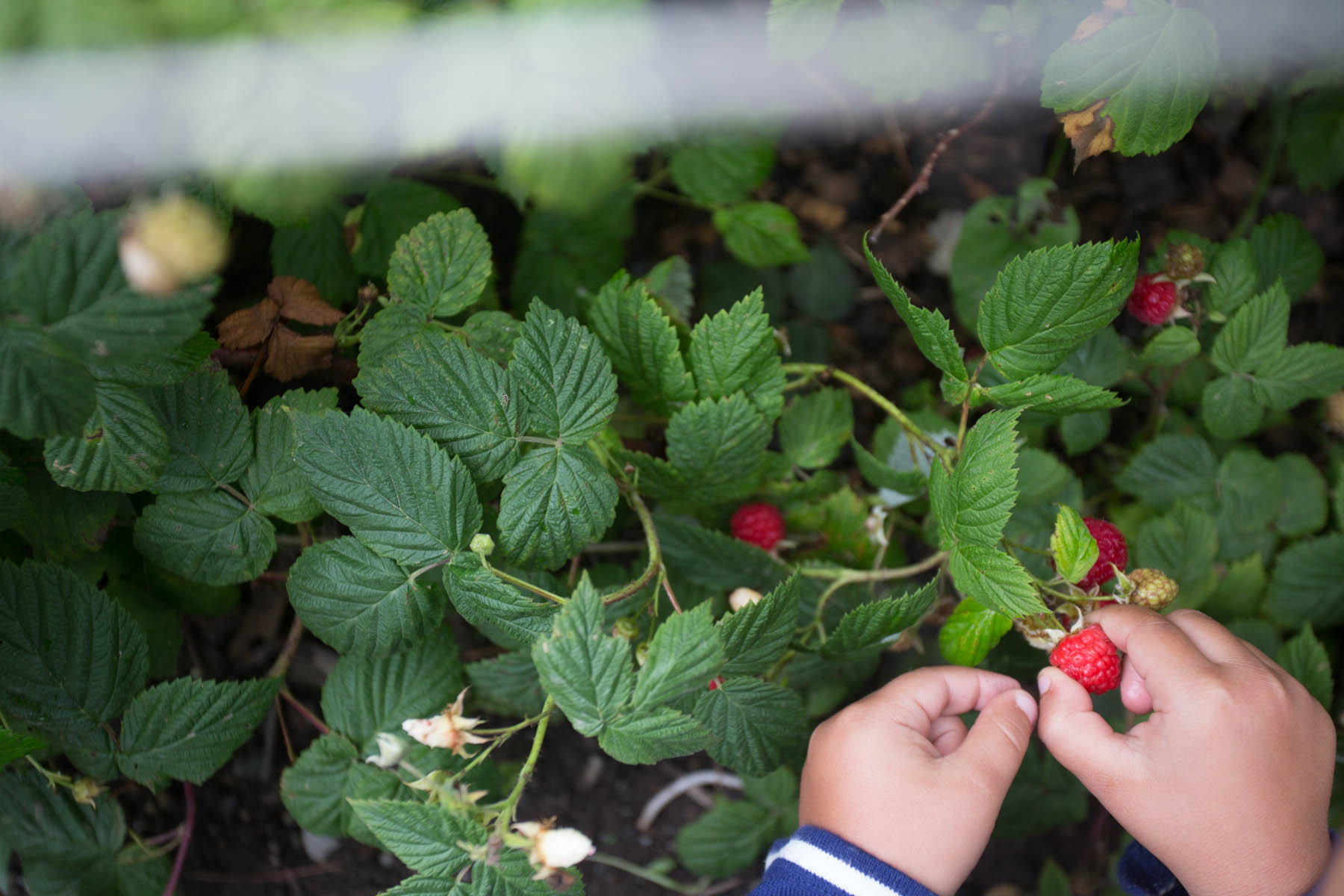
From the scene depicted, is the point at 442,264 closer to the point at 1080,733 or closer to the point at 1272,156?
the point at 1080,733

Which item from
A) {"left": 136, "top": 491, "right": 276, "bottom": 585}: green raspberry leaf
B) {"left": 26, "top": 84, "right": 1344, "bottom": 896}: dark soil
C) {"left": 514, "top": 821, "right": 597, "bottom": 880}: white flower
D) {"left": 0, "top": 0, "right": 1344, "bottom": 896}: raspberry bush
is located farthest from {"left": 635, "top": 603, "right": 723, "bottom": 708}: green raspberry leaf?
{"left": 26, "top": 84, "right": 1344, "bottom": 896}: dark soil

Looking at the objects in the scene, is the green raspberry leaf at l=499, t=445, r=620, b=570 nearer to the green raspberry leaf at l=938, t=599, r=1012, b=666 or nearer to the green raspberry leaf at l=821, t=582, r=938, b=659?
the green raspberry leaf at l=821, t=582, r=938, b=659

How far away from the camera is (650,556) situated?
2.69 ft

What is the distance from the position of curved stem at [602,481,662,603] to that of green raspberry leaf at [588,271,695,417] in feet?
0.33

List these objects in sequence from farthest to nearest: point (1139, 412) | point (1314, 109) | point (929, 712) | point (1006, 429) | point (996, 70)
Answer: point (1139, 412), point (1314, 109), point (996, 70), point (929, 712), point (1006, 429)

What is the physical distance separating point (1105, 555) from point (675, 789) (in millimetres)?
780

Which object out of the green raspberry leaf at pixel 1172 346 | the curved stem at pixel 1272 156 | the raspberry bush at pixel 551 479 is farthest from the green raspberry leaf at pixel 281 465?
the curved stem at pixel 1272 156

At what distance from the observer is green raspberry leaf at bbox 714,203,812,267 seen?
1187mm

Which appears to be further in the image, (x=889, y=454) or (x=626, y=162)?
(x=889, y=454)

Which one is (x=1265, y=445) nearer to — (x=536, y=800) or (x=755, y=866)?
(x=755, y=866)

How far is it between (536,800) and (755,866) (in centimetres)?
35

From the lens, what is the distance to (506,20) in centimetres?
56

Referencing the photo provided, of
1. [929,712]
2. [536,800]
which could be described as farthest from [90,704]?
[929,712]

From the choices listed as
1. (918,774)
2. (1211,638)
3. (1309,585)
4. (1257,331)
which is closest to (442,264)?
(918,774)
